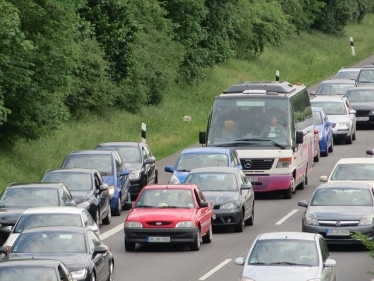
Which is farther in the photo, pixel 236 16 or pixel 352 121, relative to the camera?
pixel 236 16

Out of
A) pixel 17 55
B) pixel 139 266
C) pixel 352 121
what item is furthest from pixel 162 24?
pixel 139 266

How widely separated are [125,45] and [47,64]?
1438 cm

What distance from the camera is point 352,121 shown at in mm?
51250

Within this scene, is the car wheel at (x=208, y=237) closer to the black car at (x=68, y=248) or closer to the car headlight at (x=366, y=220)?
the car headlight at (x=366, y=220)

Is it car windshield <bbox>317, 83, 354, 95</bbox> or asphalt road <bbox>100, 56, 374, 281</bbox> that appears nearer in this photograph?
asphalt road <bbox>100, 56, 374, 281</bbox>

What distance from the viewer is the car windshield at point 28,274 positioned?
19078 mm

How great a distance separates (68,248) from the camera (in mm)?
22797

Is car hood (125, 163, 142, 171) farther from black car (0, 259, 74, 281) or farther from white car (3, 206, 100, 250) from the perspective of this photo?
black car (0, 259, 74, 281)

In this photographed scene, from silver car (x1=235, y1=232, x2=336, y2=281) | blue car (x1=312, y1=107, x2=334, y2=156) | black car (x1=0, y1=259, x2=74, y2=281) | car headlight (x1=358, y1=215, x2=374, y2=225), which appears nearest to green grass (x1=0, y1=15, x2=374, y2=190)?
blue car (x1=312, y1=107, x2=334, y2=156)

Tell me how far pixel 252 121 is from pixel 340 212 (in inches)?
371

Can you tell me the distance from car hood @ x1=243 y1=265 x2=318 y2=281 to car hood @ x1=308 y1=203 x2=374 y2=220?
272 inches

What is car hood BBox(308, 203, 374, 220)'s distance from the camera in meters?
28.4

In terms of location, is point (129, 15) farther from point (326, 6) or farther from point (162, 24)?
point (326, 6)

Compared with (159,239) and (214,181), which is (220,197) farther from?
(159,239)
